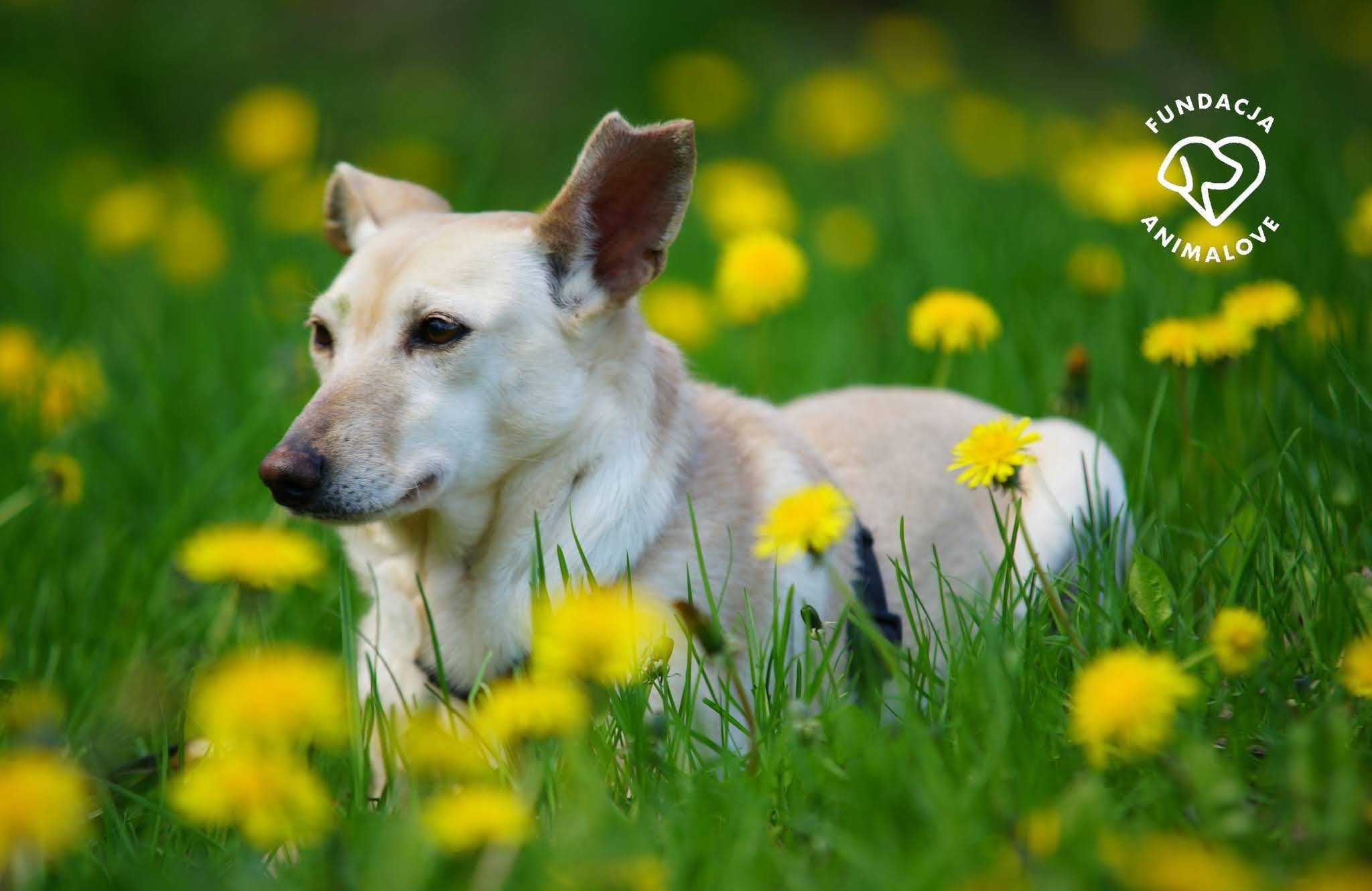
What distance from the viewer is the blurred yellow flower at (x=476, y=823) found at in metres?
1.46

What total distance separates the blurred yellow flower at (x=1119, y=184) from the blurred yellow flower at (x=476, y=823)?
11.3ft

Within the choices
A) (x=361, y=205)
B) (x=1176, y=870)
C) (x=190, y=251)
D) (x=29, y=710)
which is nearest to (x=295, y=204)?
(x=190, y=251)

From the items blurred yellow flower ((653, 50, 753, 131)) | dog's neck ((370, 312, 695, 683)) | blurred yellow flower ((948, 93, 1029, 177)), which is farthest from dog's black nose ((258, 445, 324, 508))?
blurred yellow flower ((653, 50, 753, 131))

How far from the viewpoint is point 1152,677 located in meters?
1.61

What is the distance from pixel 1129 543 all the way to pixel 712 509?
1117mm

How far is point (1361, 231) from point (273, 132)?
4114 mm

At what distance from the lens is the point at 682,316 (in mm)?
4891

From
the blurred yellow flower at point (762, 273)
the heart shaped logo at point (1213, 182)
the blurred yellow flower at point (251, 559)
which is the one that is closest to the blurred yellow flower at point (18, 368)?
the blurred yellow flower at point (251, 559)

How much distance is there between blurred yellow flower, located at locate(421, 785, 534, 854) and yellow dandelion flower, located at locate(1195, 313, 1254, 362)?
1956 mm

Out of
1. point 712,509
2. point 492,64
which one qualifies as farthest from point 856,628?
point 492,64

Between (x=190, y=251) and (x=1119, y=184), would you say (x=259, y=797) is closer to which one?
(x=1119, y=184)

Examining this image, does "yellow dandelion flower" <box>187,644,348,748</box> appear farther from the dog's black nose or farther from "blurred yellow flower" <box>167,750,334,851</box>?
the dog's black nose

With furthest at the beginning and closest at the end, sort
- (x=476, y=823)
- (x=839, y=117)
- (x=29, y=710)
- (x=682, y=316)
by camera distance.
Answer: (x=839, y=117)
(x=682, y=316)
(x=29, y=710)
(x=476, y=823)

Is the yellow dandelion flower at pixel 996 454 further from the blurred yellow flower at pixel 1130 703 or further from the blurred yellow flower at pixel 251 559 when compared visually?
the blurred yellow flower at pixel 251 559
